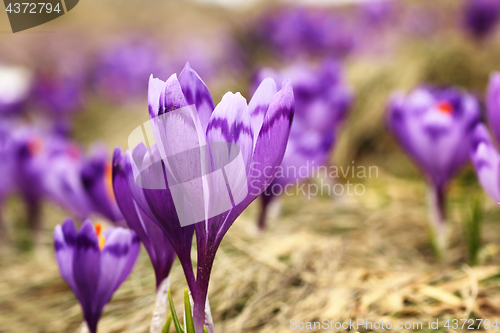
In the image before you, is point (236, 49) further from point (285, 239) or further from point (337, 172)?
point (285, 239)

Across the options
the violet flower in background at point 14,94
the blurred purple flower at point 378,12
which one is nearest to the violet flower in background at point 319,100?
the violet flower in background at point 14,94

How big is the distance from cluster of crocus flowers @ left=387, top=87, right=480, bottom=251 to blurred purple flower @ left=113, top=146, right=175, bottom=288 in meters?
0.71

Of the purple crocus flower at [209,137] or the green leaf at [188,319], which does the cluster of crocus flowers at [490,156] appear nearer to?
the purple crocus flower at [209,137]

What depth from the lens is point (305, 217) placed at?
1.42m

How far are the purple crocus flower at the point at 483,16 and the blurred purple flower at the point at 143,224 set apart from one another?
2.35 meters

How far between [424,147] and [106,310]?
0.85m

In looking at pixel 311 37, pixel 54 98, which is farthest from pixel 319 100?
pixel 54 98

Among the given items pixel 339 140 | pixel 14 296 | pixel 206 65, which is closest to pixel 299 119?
pixel 339 140

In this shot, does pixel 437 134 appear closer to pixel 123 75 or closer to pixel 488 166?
pixel 488 166

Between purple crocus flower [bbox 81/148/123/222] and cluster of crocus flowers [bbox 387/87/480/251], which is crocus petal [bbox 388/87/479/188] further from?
purple crocus flower [bbox 81/148/123/222]

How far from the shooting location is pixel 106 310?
93 centimetres

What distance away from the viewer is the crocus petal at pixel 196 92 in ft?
1.58

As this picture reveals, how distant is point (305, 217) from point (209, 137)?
3.29 feet

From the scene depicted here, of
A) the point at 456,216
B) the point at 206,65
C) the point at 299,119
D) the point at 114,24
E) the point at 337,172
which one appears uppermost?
the point at 114,24
